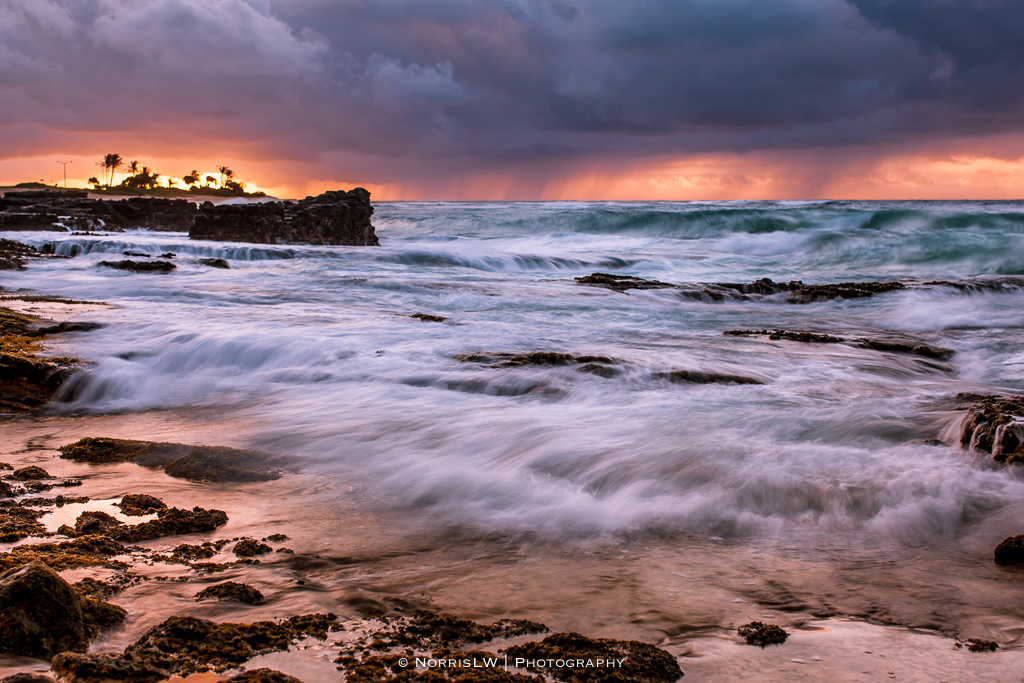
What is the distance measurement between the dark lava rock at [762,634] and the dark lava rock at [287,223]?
28.4 m

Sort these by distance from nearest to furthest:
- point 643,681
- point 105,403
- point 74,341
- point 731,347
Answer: point 643,681 → point 105,403 → point 74,341 → point 731,347

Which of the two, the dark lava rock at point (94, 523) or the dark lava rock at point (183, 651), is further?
the dark lava rock at point (94, 523)

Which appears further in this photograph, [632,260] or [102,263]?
[632,260]

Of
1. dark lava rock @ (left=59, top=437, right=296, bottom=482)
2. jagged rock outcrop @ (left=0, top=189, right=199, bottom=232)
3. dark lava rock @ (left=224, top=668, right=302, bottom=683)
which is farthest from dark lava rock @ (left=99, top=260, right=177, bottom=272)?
jagged rock outcrop @ (left=0, top=189, right=199, bottom=232)

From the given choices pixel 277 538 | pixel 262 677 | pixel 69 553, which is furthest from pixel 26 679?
pixel 277 538

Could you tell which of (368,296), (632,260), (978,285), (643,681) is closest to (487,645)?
(643,681)

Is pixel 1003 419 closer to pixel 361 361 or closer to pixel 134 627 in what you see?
pixel 134 627

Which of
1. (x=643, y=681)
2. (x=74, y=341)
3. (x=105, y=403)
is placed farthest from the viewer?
(x=74, y=341)

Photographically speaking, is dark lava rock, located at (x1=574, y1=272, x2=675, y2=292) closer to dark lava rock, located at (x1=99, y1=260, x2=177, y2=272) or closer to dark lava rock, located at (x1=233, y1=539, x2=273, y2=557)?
dark lava rock, located at (x1=99, y1=260, x2=177, y2=272)

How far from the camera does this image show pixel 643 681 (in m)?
2.07

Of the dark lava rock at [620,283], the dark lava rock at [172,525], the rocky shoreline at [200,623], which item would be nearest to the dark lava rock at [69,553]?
the rocky shoreline at [200,623]

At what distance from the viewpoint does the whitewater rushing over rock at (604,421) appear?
312cm

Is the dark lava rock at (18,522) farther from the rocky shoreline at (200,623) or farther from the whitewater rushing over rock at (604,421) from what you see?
the whitewater rushing over rock at (604,421)

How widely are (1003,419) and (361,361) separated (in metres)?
5.51
